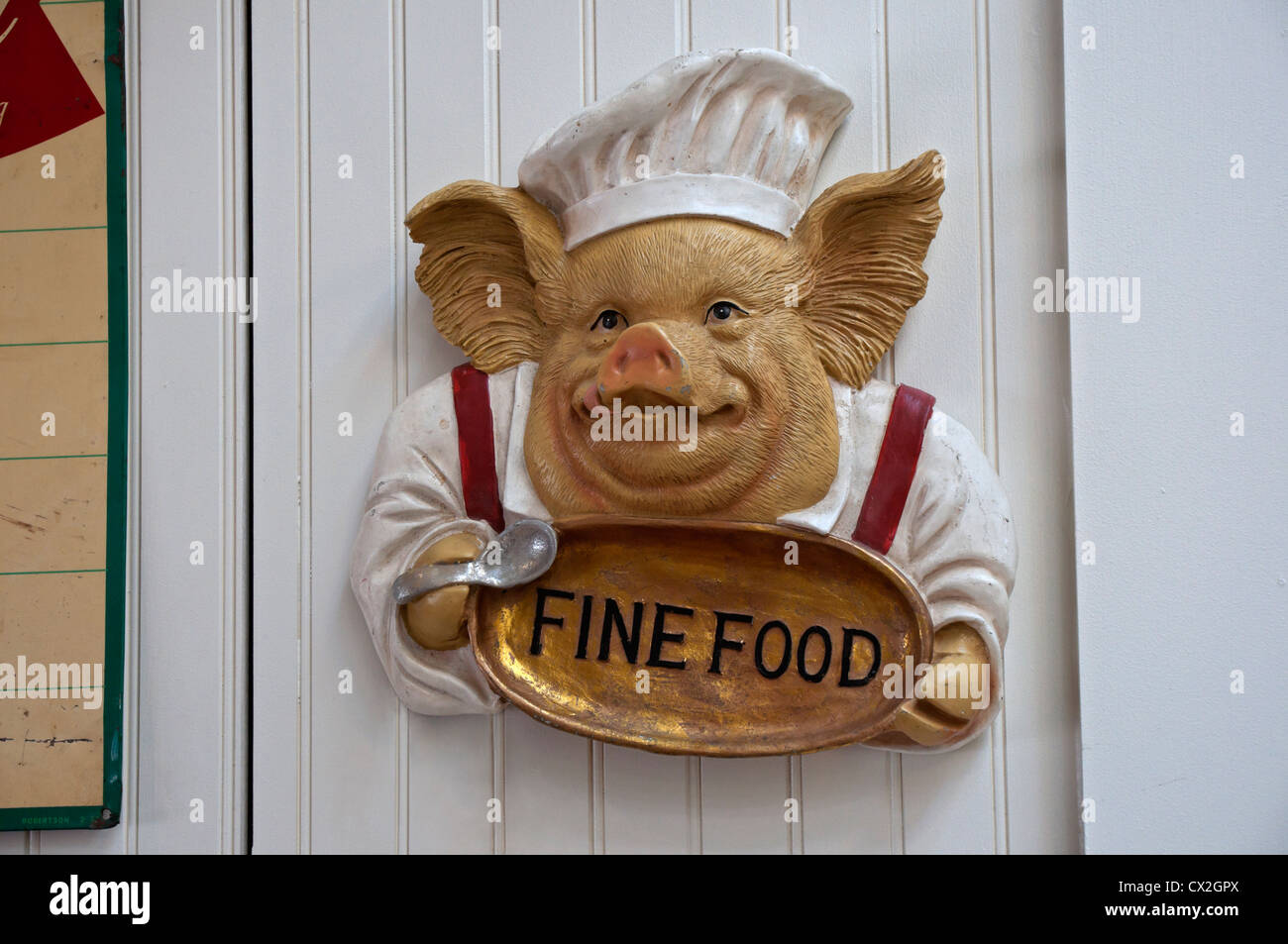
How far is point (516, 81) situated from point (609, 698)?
0.76m

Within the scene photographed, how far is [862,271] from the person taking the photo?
129 centimetres

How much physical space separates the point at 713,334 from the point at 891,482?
0.25 meters

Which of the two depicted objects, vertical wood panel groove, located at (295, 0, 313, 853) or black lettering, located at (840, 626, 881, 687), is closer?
black lettering, located at (840, 626, 881, 687)

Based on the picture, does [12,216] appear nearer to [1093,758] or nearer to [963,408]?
[963,408]

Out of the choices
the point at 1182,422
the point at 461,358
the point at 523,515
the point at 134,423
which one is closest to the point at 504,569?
the point at 523,515

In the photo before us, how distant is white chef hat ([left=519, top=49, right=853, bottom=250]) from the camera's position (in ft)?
4.12

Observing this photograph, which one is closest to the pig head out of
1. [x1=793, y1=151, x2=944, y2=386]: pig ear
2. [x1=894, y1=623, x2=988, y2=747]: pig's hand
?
[x1=793, y1=151, x2=944, y2=386]: pig ear

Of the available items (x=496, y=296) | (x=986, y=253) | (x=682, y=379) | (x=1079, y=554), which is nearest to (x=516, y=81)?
(x=496, y=296)

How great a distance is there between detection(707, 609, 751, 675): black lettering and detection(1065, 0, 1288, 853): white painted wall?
390 millimetres

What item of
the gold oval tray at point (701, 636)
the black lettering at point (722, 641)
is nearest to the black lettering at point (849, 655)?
the gold oval tray at point (701, 636)

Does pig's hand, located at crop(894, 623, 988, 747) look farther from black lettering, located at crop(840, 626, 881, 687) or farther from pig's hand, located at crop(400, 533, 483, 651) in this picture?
pig's hand, located at crop(400, 533, 483, 651)

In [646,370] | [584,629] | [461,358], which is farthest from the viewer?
[461,358]

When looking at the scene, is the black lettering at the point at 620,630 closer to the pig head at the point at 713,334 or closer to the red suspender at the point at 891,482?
the pig head at the point at 713,334

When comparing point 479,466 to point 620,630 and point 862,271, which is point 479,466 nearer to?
point 620,630
